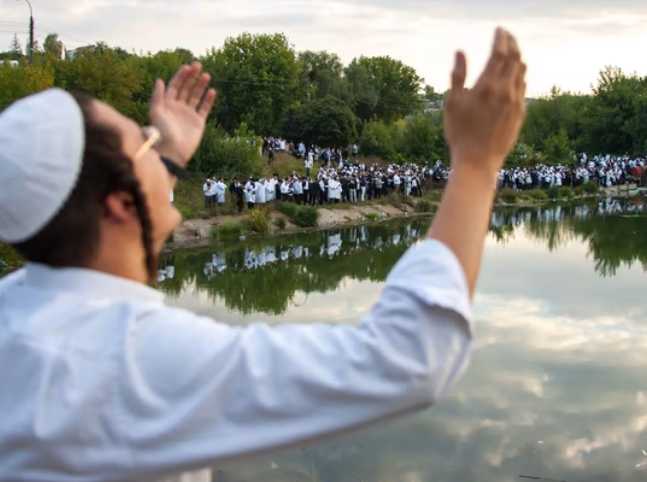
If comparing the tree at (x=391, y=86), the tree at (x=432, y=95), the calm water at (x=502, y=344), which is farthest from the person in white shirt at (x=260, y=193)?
the tree at (x=432, y=95)

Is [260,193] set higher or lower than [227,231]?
higher

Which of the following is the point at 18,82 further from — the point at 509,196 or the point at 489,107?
the point at 509,196

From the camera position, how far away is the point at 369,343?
94 cm

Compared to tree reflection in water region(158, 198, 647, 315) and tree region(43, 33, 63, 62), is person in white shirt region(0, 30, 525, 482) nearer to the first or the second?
tree reflection in water region(158, 198, 647, 315)

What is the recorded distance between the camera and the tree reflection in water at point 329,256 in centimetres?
1330

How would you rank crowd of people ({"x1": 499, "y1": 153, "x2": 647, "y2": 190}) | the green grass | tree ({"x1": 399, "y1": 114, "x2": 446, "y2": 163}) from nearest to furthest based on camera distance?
the green grass < crowd of people ({"x1": 499, "y1": 153, "x2": 647, "y2": 190}) < tree ({"x1": 399, "y1": 114, "x2": 446, "y2": 163})

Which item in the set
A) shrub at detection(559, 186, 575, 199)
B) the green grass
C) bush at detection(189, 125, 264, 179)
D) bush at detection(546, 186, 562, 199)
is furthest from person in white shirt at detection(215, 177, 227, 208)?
shrub at detection(559, 186, 575, 199)

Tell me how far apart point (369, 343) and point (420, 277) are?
0.33 ft

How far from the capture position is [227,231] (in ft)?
64.7

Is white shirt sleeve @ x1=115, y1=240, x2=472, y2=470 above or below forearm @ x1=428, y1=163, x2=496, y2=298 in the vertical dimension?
below

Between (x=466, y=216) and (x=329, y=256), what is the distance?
16.1 m

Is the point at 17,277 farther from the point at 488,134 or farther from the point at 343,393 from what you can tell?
the point at 488,134

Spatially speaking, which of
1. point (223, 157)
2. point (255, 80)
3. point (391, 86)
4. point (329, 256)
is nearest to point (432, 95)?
point (391, 86)

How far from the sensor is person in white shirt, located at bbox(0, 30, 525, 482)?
937mm
